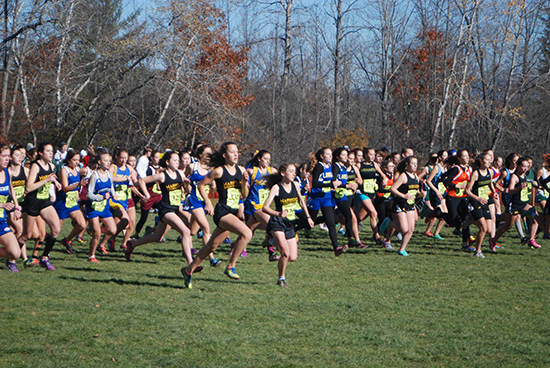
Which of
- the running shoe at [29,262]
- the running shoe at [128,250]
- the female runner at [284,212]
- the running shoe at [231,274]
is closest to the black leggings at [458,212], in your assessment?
the female runner at [284,212]

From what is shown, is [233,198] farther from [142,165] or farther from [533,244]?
[142,165]

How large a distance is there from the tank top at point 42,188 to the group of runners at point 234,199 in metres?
0.02

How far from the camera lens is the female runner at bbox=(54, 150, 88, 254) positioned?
30.7 ft

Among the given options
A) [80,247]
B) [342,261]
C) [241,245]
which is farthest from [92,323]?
[80,247]

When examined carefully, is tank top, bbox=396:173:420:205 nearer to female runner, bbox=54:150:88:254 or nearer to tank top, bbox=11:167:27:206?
female runner, bbox=54:150:88:254

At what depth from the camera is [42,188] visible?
8758mm

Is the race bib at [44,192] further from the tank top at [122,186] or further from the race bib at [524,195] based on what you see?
the race bib at [524,195]

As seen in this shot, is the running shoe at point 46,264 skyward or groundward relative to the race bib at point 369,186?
groundward

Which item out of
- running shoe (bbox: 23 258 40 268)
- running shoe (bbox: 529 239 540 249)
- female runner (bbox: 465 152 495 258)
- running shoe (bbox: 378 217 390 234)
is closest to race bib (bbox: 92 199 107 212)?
running shoe (bbox: 23 258 40 268)

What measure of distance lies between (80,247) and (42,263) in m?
2.49

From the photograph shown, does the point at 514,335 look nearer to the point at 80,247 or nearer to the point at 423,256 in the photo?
the point at 423,256

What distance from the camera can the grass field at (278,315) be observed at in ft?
15.7

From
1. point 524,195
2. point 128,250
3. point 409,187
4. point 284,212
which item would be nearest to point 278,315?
point 284,212

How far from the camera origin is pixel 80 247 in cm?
1123
